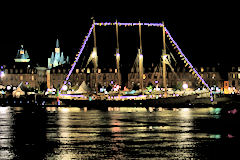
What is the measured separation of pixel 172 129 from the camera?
32.9m

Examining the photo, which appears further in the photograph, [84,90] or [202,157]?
[84,90]

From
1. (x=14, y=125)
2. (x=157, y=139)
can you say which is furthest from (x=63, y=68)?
(x=157, y=139)

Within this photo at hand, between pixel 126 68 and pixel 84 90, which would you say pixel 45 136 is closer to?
pixel 84 90

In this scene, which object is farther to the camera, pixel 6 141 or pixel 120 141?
pixel 6 141

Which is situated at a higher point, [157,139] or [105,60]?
[105,60]

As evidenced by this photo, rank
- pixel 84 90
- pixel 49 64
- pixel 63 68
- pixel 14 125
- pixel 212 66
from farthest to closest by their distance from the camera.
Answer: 1. pixel 49 64
2. pixel 63 68
3. pixel 212 66
4. pixel 84 90
5. pixel 14 125

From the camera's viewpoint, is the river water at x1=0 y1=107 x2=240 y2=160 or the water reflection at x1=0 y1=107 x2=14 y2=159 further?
the water reflection at x1=0 y1=107 x2=14 y2=159

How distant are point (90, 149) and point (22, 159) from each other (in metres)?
3.48

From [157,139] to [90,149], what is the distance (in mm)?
4771

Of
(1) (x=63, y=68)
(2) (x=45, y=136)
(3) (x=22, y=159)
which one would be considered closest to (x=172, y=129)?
(2) (x=45, y=136)

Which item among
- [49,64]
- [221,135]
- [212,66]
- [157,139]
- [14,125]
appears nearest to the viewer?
[157,139]

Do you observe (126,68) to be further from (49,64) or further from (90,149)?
(90,149)

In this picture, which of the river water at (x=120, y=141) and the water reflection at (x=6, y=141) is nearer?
the river water at (x=120, y=141)

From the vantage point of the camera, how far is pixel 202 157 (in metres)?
21.4
